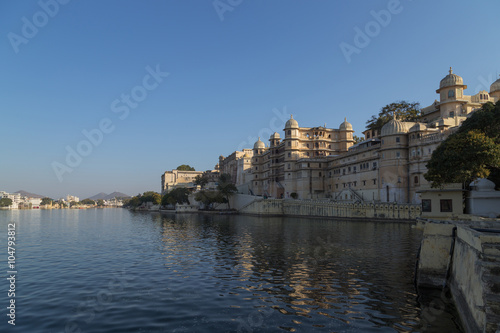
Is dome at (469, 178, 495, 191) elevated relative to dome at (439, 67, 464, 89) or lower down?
lower down

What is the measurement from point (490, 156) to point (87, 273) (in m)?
33.9

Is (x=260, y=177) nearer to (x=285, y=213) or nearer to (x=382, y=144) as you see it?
(x=285, y=213)

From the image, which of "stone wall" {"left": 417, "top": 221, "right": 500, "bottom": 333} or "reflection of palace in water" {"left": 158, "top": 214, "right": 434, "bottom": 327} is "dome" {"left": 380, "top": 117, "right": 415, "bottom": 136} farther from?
"stone wall" {"left": 417, "top": 221, "right": 500, "bottom": 333}

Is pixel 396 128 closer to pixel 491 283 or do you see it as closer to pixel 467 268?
pixel 467 268

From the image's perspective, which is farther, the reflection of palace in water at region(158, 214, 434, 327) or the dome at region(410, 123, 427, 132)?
the dome at region(410, 123, 427, 132)

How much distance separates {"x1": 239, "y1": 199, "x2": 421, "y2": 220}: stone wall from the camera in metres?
59.8

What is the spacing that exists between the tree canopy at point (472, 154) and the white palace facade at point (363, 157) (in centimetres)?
1541

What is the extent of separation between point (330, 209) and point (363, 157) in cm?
1429

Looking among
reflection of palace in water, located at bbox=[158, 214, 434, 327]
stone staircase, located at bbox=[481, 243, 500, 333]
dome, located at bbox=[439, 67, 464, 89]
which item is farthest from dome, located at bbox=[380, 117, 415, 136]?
stone staircase, located at bbox=[481, 243, 500, 333]

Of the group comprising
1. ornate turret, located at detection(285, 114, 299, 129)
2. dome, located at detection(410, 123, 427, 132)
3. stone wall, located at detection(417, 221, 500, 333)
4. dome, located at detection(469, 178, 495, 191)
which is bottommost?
stone wall, located at detection(417, 221, 500, 333)

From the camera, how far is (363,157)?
3007 inches

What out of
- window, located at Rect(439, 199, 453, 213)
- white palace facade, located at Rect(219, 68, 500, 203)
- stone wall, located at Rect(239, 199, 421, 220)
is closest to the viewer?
window, located at Rect(439, 199, 453, 213)

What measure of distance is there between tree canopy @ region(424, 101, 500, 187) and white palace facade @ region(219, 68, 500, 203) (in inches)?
607

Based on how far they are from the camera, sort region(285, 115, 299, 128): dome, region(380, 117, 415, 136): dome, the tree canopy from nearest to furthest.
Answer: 1. the tree canopy
2. region(380, 117, 415, 136): dome
3. region(285, 115, 299, 128): dome
